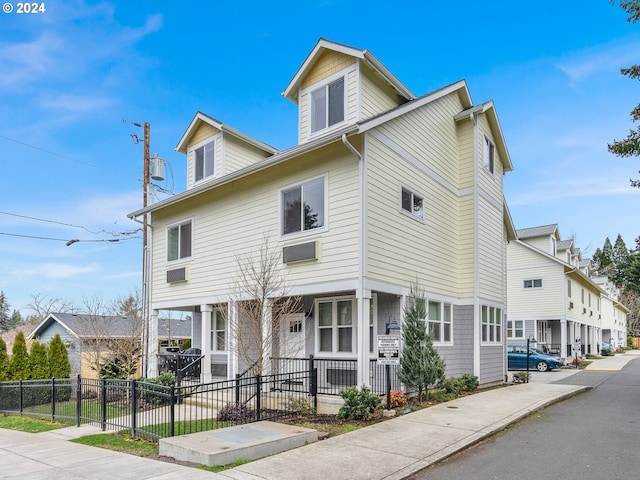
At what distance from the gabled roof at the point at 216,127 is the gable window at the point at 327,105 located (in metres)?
3.56

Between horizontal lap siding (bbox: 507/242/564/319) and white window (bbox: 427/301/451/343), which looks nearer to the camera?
white window (bbox: 427/301/451/343)

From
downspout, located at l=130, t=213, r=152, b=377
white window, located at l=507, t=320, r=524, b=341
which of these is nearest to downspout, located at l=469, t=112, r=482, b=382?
downspout, located at l=130, t=213, r=152, b=377

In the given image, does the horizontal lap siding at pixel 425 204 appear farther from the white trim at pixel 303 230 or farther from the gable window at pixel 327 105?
the gable window at pixel 327 105

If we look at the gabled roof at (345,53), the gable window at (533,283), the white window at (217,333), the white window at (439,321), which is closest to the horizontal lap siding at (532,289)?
the gable window at (533,283)

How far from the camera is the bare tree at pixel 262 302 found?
11.9 meters

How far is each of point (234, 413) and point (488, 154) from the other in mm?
12684

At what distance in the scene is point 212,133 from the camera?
56.0 feet

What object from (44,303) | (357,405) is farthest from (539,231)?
(44,303)

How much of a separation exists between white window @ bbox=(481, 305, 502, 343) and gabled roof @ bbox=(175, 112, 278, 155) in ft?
30.7

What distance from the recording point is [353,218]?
11.4 metres

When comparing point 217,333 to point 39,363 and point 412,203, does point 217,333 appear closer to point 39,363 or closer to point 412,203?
point 39,363

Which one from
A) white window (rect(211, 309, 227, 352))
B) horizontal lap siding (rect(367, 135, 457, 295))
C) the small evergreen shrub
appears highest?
horizontal lap siding (rect(367, 135, 457, 295))

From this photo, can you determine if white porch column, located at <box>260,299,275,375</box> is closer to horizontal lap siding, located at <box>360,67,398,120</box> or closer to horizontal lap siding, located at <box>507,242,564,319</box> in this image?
horizontal lap siding, located at <box>360,67,398,120</box>

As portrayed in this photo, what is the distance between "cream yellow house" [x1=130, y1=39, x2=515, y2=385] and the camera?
38.7 ft
